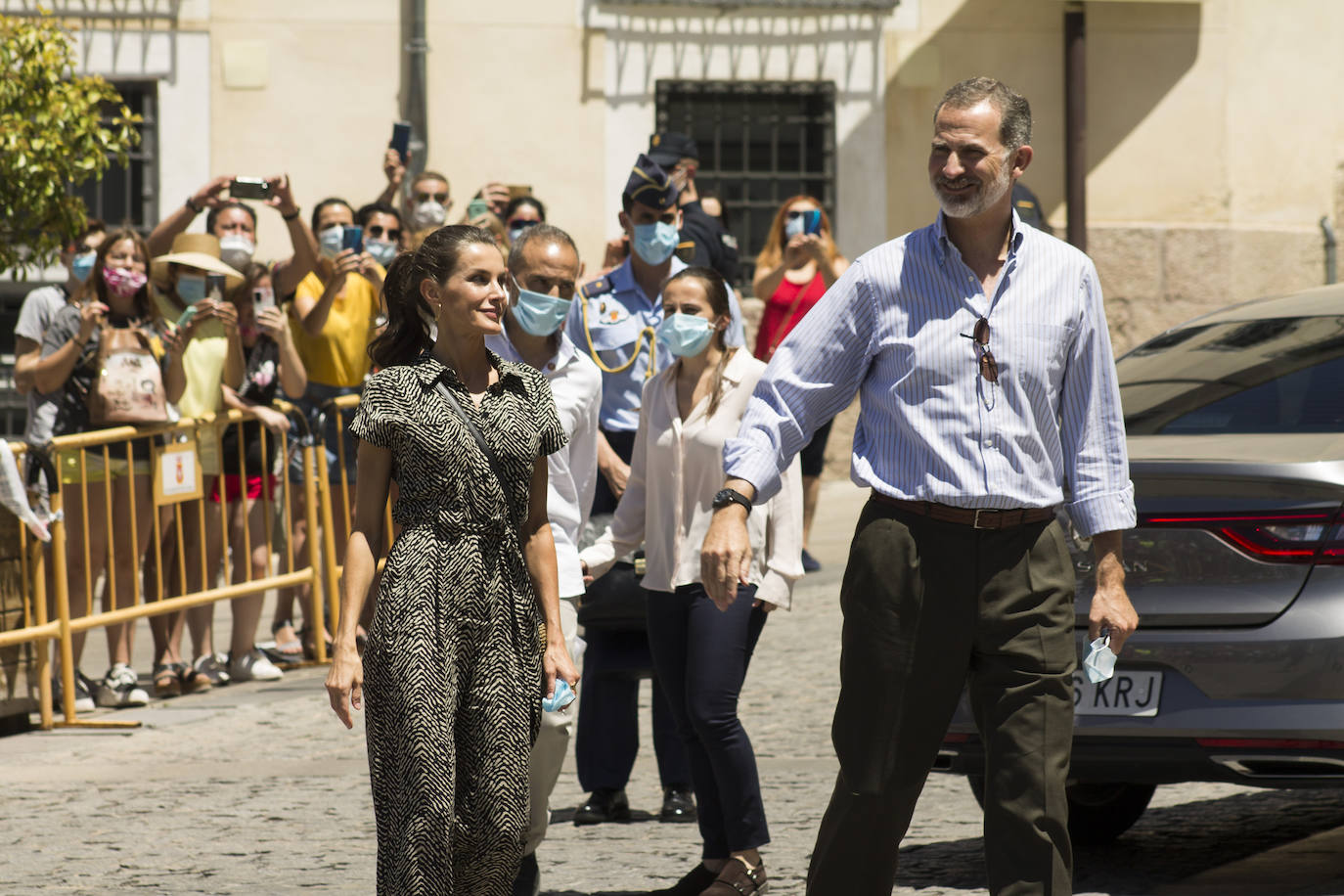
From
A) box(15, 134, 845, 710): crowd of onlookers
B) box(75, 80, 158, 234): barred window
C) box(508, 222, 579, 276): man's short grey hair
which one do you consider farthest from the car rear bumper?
box(75, 80, 158, 234): barred window

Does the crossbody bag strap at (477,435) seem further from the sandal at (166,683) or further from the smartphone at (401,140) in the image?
the smartphone at (401,140)

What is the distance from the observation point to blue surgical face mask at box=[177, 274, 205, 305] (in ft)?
30.7

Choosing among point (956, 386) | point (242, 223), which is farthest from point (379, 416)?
point (242, 223)

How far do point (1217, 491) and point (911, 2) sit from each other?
12146mm

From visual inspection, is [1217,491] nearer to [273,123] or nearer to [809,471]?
[809,471]

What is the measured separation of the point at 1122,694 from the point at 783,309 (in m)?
6.49

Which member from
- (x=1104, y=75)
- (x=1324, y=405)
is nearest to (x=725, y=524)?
(x=1324, y=405)

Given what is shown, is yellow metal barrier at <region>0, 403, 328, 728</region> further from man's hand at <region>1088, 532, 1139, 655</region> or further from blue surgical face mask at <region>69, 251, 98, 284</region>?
man's hand at <region>1088, 532, 1139, 655</region>

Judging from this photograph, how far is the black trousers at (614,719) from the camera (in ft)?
22.1

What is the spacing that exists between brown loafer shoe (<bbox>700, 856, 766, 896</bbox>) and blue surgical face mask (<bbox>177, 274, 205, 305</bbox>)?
15.4 ft

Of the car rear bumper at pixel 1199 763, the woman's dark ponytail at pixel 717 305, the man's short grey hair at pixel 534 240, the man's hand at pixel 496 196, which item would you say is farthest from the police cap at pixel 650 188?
the man's hand at pixel 496 196

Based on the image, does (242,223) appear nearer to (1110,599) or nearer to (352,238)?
(352,238)

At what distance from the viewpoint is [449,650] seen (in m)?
4.50

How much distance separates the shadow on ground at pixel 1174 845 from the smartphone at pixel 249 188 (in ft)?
15.5
